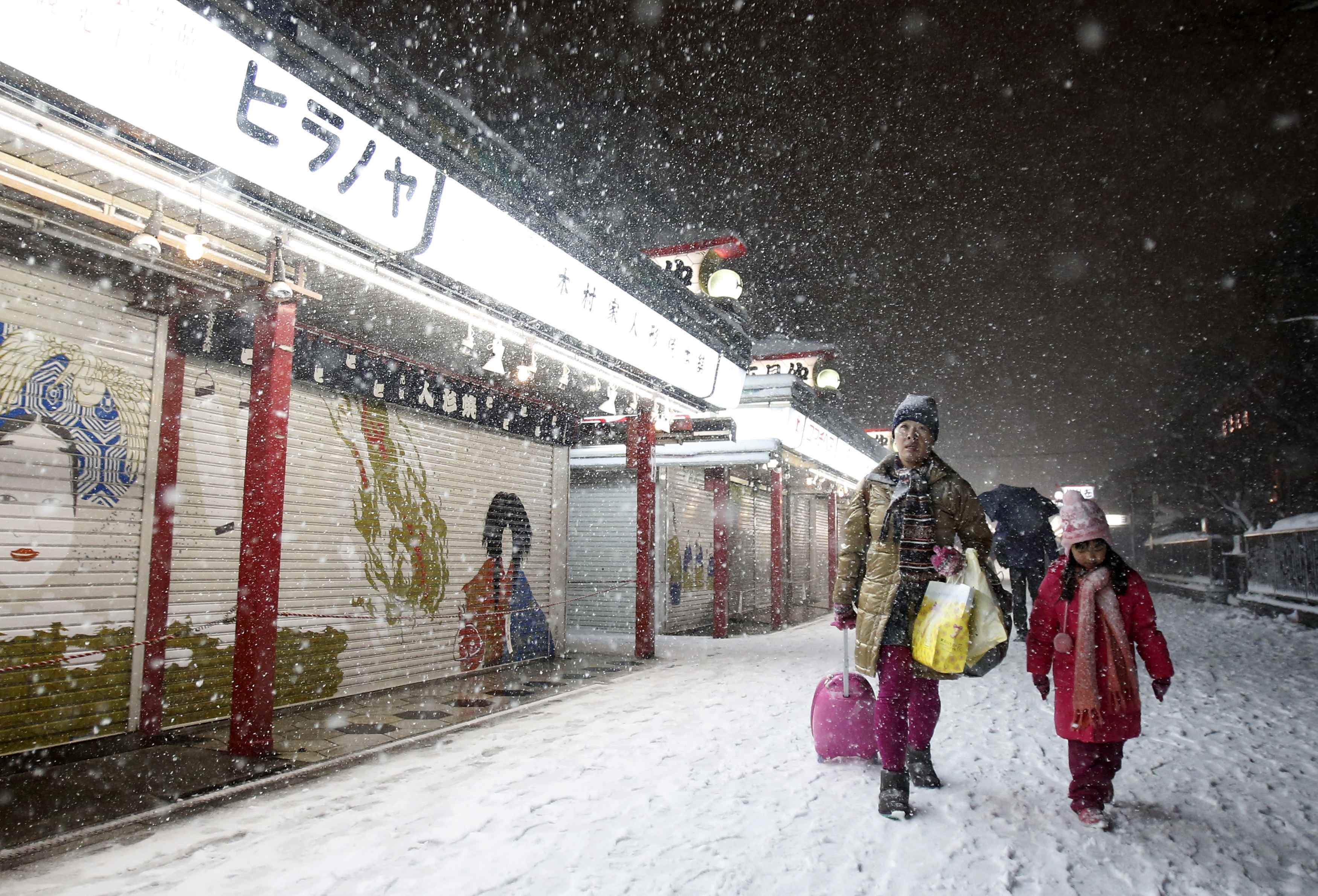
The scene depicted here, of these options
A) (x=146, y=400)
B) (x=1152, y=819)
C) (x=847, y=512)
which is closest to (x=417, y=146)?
(x=146, y=400)

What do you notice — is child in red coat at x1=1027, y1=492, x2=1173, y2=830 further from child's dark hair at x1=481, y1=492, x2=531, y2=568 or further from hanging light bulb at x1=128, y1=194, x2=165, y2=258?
child's dark hair at x1=481, y1=492, x2=531, y2=568

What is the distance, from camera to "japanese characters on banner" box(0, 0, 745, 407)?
354 cm

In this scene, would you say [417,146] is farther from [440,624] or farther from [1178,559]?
[1178,559]

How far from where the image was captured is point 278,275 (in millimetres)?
5516

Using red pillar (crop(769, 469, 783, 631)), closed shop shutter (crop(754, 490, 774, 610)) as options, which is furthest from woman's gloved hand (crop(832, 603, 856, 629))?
closed shop shutter (crop(754, 490, 774, 610))

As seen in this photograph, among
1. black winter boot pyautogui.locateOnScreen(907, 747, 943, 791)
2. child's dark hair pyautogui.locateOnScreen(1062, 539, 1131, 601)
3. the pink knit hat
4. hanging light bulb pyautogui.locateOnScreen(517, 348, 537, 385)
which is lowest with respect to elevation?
black winter boot pyautogui.locateOnScreen(907, 747, 943, 791)

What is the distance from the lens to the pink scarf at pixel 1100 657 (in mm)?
3924

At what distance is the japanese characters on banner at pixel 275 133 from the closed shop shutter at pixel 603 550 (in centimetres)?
892

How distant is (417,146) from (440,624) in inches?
256

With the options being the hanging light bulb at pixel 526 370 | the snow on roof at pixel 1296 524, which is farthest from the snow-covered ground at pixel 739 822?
the snow on roof at pixel 1296 524

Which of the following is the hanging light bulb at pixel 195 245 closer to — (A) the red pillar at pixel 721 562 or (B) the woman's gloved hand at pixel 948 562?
(B) the woman's gloved hand at pixel 948 562

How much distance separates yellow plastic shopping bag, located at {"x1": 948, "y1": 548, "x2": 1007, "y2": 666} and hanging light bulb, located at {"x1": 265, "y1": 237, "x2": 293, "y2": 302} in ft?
16.7

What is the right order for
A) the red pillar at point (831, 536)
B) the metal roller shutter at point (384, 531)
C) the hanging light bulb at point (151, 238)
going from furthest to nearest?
the red pillar at point (831, 536) < the metal roller shutter at point (384, 531) < the hanging light bulb at point (151, 238)

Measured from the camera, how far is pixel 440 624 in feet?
32.6
